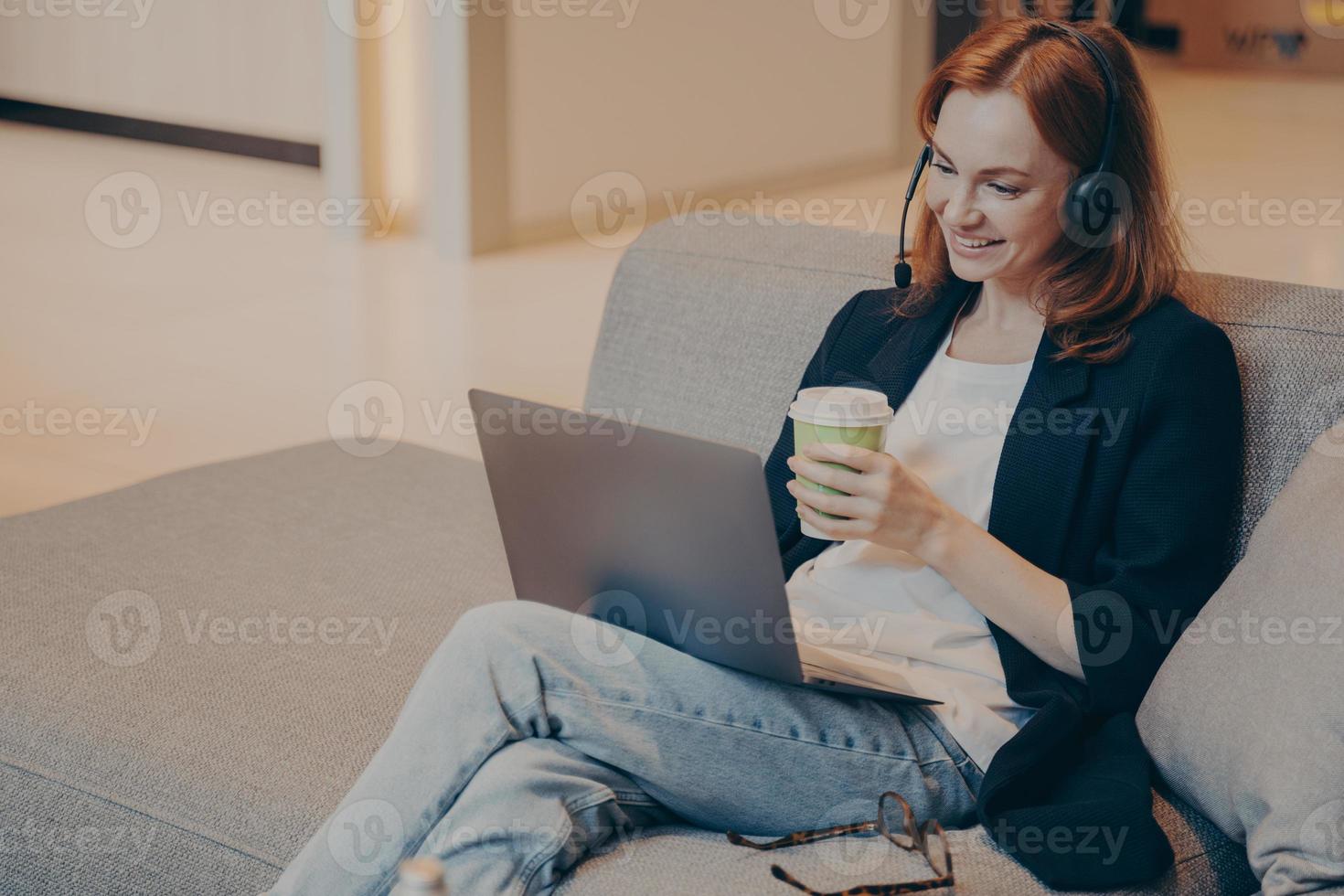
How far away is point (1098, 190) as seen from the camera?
1471 millimetres

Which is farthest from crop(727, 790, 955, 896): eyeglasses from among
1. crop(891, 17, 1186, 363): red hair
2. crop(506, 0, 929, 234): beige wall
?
crop(506, 0, 929, 234): beige wall

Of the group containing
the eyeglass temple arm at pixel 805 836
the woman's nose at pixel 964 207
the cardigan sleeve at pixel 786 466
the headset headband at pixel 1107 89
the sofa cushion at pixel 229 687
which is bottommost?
the sofa cushion at pixel 229 687

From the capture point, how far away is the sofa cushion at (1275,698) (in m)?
1.21

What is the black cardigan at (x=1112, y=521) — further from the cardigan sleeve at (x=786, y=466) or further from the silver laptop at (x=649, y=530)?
the cardigan sleeve at (x=786, y=466)

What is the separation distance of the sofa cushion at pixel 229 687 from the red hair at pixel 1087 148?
1.54 feet

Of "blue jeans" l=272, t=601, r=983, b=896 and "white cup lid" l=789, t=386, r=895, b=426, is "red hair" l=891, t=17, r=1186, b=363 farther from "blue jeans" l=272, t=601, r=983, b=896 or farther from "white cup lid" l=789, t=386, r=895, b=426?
"blue jeans" l=272, t=601, r=983, b=896

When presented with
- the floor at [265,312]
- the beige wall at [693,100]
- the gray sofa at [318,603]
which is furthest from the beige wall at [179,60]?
the gray sofa at [318,603]

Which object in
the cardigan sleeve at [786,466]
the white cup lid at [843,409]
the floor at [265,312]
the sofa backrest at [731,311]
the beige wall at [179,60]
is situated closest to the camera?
the white cup lid at [843,409]

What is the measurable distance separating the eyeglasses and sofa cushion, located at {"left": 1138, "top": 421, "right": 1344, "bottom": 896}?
234mm

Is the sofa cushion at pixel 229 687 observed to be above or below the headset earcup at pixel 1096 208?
below

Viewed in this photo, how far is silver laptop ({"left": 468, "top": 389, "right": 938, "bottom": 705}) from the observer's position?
1251mm

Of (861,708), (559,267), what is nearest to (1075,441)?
(861,708)

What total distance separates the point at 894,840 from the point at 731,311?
0.84m

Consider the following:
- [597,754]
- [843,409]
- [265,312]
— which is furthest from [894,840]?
[265,312]
